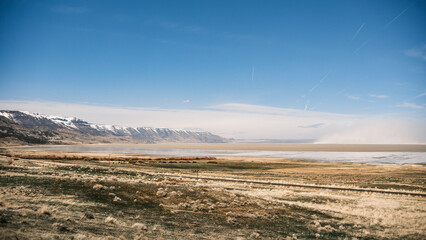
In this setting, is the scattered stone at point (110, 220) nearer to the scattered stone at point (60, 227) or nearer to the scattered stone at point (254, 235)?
the scattered stone at point (60, 227)

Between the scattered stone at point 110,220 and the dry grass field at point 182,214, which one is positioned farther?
the scattered stone at point 110,220

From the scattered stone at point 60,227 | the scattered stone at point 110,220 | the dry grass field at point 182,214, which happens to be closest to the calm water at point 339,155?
the dry grass field at point 182,214

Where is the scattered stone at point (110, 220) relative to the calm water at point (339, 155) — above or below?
above

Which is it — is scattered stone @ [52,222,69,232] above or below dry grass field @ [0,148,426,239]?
above

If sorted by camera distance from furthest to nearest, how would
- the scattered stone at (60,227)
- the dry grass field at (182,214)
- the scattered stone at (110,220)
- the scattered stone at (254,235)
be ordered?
the scattered stone at (254,235) → the scattered stone at (110,220) → the dry grass field at (182,214) → the scattered stone at (60,227)

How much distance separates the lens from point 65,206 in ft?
53.0

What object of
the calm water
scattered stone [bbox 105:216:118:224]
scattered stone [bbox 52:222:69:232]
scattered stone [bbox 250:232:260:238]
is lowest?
the calm water

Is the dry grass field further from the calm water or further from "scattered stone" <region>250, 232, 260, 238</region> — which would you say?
the calm water

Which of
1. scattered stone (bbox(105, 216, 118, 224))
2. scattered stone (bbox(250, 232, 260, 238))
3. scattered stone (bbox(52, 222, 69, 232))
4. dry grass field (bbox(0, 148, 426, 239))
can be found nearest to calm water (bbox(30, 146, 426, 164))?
dry grass field (bbox(0, 148, 426, 239))

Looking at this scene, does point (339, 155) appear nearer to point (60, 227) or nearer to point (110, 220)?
point (110, 220)

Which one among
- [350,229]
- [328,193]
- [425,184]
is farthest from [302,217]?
[425,184]

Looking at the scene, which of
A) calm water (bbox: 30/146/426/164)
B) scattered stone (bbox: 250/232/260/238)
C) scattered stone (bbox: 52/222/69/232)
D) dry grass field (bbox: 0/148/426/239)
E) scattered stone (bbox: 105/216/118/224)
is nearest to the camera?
scattered stone (bbox: 52/222/69/232)

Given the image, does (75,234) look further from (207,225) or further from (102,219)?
(207,225)

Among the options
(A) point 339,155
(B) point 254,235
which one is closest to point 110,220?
(B) point 254,235
